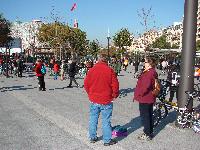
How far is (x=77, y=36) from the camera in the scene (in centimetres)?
9638

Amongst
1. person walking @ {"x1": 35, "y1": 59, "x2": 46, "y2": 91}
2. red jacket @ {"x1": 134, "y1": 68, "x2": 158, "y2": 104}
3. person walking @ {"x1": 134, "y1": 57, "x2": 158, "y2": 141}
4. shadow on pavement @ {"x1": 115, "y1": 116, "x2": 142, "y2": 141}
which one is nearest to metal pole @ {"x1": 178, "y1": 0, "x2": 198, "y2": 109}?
shadow on pavement @ {"x1": 115, "y1": 116, "x2": 142, "y2": 141}

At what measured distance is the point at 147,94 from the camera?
7.47m

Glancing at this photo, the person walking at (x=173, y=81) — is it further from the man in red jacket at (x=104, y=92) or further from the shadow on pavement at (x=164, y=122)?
the man in red jacket at (x=104, y=92)

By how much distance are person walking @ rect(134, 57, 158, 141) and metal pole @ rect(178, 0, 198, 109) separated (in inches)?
60.5

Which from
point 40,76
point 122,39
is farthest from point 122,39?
point 40,76

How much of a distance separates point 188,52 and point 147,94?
79.1 inches

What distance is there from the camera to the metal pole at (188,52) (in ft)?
28.9

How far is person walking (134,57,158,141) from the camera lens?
7.45m

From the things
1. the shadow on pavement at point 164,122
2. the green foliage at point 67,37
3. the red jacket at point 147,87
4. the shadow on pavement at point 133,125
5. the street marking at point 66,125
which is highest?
the green foliage at point 67,37

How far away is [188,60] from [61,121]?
342 centimetres

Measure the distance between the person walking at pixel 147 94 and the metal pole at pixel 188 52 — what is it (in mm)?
1536

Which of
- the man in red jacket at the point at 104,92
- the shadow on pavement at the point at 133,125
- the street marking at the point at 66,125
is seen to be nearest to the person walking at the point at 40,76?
the street marking at the point at 66,125

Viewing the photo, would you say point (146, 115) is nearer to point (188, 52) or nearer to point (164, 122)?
point (188, 52)

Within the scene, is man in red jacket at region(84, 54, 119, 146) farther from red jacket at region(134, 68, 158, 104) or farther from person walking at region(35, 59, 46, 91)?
person walking at region(35, 59, 46, 91)
